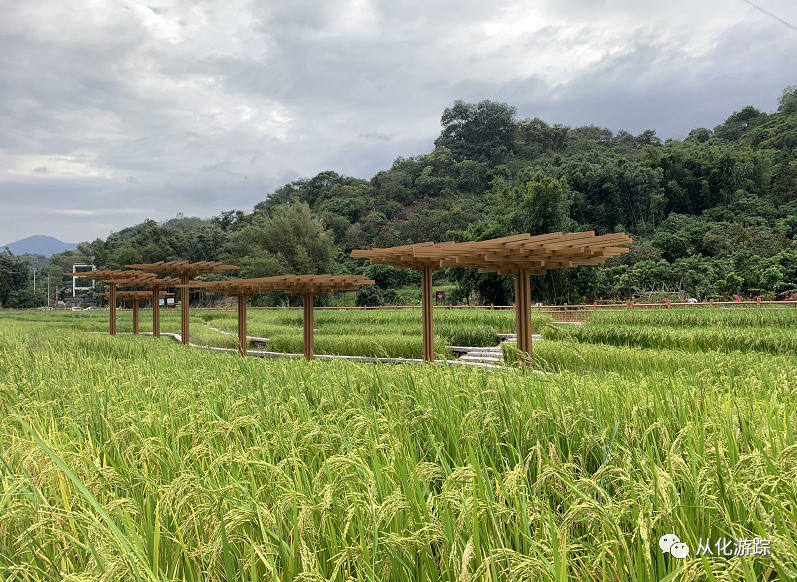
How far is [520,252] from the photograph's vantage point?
7523 millimetres

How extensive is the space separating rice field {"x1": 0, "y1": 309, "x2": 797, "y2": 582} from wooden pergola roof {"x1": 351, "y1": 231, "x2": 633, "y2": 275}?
3.02 m

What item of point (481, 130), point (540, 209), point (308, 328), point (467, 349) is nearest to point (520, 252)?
point (308, 328)

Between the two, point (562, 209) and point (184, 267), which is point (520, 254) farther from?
point (562, 209)

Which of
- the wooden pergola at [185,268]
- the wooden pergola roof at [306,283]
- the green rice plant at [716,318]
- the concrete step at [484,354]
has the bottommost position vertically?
the concrete step at [484,354]

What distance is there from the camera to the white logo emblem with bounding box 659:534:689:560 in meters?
1.30

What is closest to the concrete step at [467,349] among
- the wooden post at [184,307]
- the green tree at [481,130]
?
the wooden post at [184,307]

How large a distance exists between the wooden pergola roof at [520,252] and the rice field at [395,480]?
3021 mm

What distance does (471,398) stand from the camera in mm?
3162

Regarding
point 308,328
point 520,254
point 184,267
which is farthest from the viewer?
point 184,267

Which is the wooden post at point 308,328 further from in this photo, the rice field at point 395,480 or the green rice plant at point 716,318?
the green rice plant at point 716,318

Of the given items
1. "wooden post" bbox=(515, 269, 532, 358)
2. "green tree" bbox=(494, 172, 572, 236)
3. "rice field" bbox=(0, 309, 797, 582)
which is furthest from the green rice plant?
"green tree" bbox=(494, 172, 572, 236)

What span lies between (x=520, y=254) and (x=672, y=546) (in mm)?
6618

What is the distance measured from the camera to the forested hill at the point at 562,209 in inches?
1221

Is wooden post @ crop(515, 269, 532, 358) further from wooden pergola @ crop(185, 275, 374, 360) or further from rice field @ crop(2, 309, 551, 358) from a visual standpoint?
rice field @ crop(2, 309, 551, 358)
